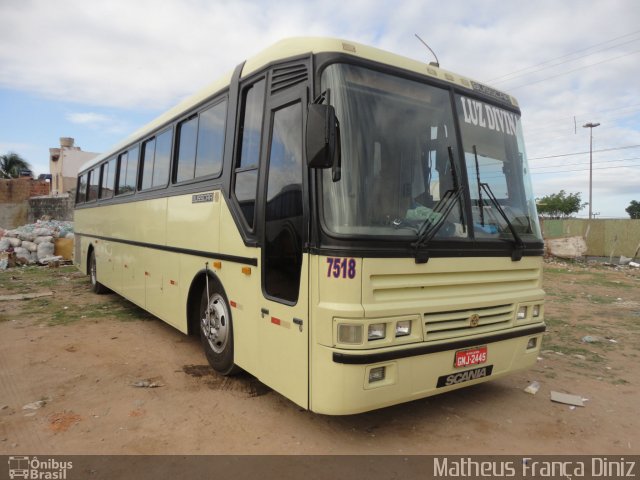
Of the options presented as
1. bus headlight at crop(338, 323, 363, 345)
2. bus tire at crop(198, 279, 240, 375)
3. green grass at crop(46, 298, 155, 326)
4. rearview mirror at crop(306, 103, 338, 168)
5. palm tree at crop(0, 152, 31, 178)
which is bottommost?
green grass at crop(46, 298, 155, 326)

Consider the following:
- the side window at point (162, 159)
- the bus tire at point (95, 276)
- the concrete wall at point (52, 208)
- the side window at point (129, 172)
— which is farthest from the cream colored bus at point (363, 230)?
the concrete wall at point (52, 208)

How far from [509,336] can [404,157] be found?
6.06 ft

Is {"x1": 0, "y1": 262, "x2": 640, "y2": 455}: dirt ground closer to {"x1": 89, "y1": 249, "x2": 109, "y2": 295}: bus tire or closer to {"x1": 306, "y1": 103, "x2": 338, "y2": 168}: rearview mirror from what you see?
{"x1": 306, "y1": 103, "x2": 338, "y2": 168}: rearview mirror

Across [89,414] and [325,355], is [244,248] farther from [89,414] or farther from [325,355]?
[89,414]

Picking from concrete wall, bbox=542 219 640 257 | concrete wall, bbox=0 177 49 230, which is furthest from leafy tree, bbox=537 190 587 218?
concrete wall, bbox=0 177 49 230

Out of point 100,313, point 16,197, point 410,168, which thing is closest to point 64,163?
point 16,197

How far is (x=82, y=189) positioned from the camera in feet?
40.9

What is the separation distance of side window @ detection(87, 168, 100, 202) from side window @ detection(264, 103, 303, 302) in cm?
806

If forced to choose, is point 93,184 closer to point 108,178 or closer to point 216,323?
point 108,178

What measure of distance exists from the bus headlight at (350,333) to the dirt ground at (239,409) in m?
0.92

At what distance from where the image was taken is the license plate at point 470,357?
152 inches

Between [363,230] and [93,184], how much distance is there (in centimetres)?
968

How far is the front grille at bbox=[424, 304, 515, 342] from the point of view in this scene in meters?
3.71

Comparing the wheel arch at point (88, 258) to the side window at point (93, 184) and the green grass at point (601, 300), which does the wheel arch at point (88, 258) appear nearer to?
the side window at point (93, 184)
